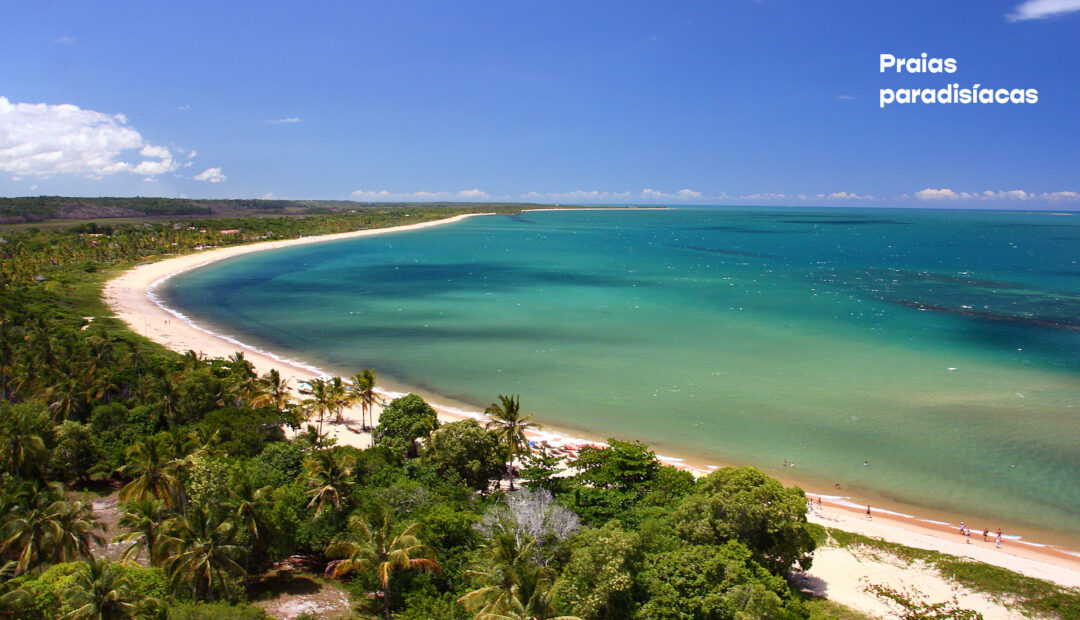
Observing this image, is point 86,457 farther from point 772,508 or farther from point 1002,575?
point 1002,575

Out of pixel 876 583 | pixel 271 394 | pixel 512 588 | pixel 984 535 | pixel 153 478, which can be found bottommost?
pixel 984 535

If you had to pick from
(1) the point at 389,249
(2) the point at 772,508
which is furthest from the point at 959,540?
(1) the point at 389,249

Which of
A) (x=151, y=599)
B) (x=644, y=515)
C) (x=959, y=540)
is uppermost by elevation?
(x=151, y=599)

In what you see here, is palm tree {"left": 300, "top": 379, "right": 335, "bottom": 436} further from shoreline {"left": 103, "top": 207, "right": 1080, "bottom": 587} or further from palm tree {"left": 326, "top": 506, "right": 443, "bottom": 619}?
palm tree {"left": 326, "top": 506, "right": 443, "bottom": 619}

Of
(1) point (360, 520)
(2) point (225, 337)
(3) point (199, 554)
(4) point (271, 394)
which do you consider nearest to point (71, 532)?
(3) point (199, 554)

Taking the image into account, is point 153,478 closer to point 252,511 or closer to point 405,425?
point 252,511

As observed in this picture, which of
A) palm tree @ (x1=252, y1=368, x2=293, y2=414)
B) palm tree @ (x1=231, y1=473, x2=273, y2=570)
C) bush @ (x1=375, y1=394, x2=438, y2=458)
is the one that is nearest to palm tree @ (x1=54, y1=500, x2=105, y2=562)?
palm tree @ (x1=231, y1=473, x2=273, y2=570)
